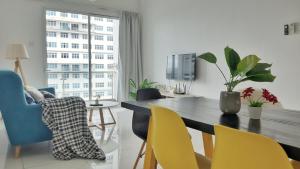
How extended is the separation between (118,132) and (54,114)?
4.36 feet

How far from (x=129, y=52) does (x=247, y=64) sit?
→ 5.29m

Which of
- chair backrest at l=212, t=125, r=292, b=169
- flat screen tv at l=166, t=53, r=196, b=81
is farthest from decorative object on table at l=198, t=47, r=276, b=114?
flat screen tv at l=166, t=53, r=196, b=81

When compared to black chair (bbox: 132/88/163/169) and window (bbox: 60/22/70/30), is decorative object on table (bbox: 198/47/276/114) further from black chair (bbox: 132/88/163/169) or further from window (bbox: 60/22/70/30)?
window (bbox: 60/22/70/30)

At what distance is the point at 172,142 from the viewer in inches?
50.4

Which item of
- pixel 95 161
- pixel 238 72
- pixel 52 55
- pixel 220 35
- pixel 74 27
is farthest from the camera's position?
pixel 74 27

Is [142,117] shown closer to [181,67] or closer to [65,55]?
[181,67]

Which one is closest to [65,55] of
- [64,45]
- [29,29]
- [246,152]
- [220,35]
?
[64,45]

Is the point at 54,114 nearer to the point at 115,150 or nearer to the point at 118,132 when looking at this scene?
the point at 115,150

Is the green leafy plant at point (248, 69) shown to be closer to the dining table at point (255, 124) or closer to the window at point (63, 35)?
the dining table at point (255, 124)

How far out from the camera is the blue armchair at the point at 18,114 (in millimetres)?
2650

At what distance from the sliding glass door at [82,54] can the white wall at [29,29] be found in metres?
0.20

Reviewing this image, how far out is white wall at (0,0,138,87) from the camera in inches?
203

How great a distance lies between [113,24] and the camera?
21.6 feet

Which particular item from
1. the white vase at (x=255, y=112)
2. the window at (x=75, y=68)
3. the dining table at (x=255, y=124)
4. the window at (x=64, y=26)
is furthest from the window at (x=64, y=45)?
the white vase at (x=255, y=112)
